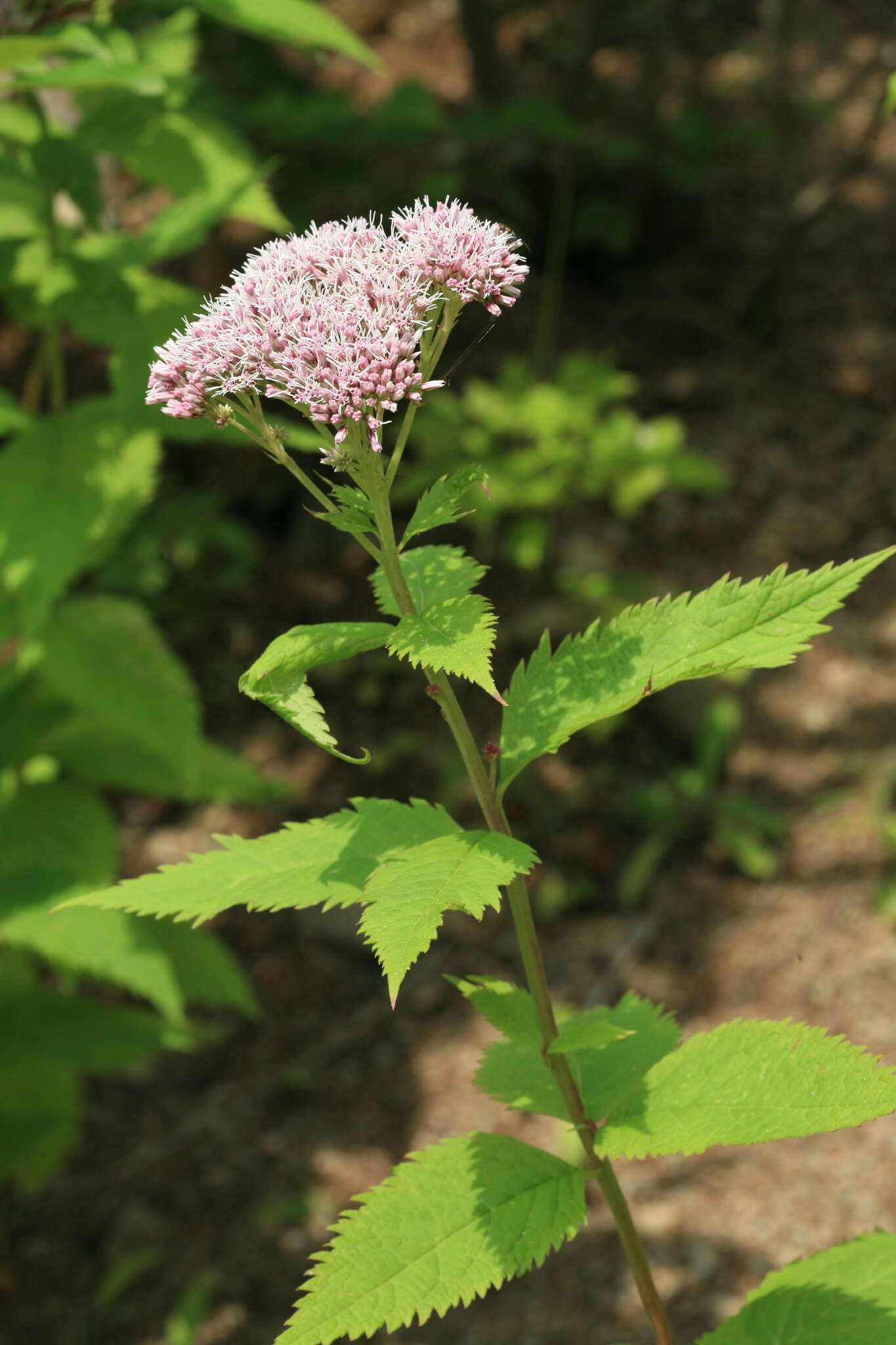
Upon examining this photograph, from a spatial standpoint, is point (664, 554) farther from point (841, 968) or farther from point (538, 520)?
point (841, 968)

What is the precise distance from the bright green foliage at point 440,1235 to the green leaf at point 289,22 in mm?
2397

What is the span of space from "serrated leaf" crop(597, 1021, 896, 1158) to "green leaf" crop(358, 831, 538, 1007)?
0.39 metres

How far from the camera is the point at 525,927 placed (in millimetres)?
1462

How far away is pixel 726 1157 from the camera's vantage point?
341 cm

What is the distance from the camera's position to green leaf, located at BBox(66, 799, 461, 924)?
1.37m

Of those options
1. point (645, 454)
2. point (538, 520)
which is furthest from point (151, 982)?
point (645, 454)

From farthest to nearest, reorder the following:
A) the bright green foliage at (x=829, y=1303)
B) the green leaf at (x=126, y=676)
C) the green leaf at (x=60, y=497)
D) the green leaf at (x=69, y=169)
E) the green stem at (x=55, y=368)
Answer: the green stem at (x=55, y=368) < the green leaf at (x=126, y=676) < the green leaf at (x=69, y=169) < the green leaf at (x=60, y=497) < the bright green foliage at (x=829, y=1303)

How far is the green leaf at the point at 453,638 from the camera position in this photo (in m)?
1.19

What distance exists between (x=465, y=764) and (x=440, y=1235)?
1.89 feet

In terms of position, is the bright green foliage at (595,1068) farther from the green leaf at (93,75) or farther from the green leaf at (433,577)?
the green leaf at (93,75)

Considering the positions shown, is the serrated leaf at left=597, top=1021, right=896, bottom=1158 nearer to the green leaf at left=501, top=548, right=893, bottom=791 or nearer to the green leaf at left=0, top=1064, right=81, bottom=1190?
the green leaf at left=501, top=548, right=893, bottom=791

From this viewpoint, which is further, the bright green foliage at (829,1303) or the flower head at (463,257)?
the bright green foliage at (829,1303)

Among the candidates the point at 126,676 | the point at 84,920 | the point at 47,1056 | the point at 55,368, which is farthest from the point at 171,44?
the point at 47,1056

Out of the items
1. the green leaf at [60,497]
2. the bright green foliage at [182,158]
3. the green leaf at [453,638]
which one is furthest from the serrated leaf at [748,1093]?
the bright green foliage at [182,158]
